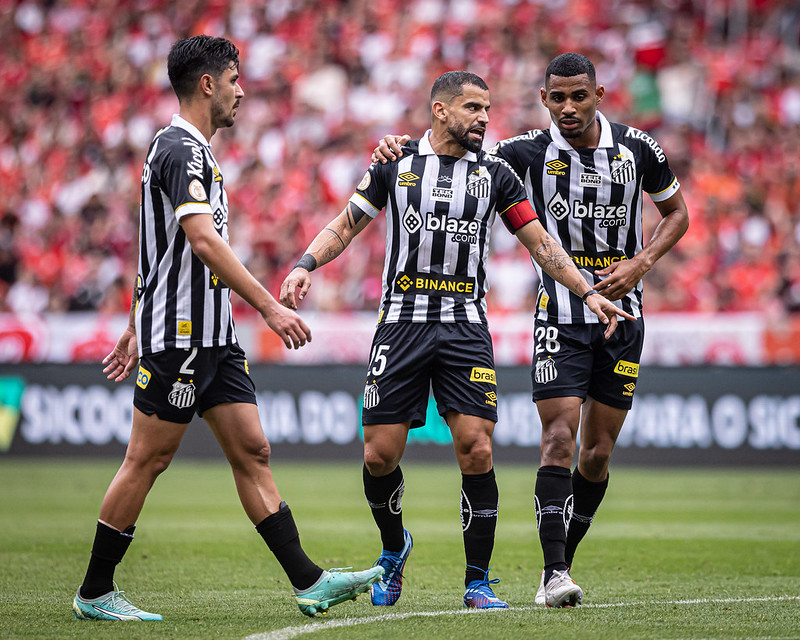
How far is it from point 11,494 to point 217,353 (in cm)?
725

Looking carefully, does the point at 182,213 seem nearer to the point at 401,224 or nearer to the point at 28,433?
the point at 401,224

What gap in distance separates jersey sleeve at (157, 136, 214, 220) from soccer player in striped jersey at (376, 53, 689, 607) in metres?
1.18

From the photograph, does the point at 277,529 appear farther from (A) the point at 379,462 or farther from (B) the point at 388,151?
(B) the point at 388,151

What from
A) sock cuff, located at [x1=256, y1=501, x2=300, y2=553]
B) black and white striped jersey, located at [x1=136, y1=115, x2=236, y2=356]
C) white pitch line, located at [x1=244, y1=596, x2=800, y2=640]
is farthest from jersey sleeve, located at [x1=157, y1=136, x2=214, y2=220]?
white pitch line, located at [x1=244, y1=596, x2=800, y2=640]

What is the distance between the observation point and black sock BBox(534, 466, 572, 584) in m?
5.49

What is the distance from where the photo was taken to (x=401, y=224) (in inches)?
224

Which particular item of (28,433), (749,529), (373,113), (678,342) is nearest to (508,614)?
(749,529)

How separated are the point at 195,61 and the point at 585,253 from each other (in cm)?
226

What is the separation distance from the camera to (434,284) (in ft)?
18.4

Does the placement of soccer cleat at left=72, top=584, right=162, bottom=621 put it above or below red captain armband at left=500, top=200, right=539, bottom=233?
below

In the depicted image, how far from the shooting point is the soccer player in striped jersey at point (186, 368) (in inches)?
195

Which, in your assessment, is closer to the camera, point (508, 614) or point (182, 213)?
point (182, 213)

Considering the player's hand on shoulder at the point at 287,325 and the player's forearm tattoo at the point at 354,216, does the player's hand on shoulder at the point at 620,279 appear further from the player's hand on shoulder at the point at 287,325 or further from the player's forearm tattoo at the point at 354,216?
the player's hand on shoulder at the point at 287,325

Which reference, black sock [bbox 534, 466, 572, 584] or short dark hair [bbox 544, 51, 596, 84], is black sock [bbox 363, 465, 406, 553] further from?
short dark hair [bbox 544, 51, 596, 84]
